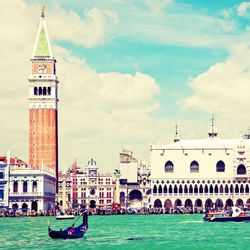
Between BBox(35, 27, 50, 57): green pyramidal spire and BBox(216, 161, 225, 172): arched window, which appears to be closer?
BBox(216, 161, 225, 172): arched window

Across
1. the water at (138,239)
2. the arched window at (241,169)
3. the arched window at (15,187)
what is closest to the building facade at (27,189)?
the arched window at (15,187)

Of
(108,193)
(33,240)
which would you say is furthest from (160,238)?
(108,193)

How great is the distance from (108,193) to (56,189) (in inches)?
609

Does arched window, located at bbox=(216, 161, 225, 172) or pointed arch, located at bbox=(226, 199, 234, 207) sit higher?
arched window, located at bbox=(216, 161, 225, 172)

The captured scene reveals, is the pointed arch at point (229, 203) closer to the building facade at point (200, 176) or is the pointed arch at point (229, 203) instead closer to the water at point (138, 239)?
the building facade at point (200, 176)

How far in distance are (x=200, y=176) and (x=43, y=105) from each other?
2933 centimetres

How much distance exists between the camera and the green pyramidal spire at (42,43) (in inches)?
6014

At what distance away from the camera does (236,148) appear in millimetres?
151875

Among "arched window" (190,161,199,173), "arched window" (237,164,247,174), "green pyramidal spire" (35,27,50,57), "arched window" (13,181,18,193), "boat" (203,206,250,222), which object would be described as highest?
"green pyramidal spire" (35,27,50,57)

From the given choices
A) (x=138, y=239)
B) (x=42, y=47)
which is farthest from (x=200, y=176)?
(x=138, y=239)

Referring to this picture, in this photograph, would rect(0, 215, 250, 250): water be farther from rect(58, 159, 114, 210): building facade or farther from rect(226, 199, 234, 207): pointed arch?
rect(58, 159, 114, 210): building facade

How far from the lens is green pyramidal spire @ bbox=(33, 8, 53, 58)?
153 meters

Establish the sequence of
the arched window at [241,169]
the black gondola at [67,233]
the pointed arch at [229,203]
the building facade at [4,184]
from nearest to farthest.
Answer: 1. the black gondola at [67,233]
2. the building facade at [4,184]
3. the arched window at [241,169]
4. the pointed arch at [229,203]

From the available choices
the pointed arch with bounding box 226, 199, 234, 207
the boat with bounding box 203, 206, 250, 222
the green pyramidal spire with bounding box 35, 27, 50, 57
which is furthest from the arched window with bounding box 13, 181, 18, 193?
the boat with bounding box 203, 206, 250, 222
